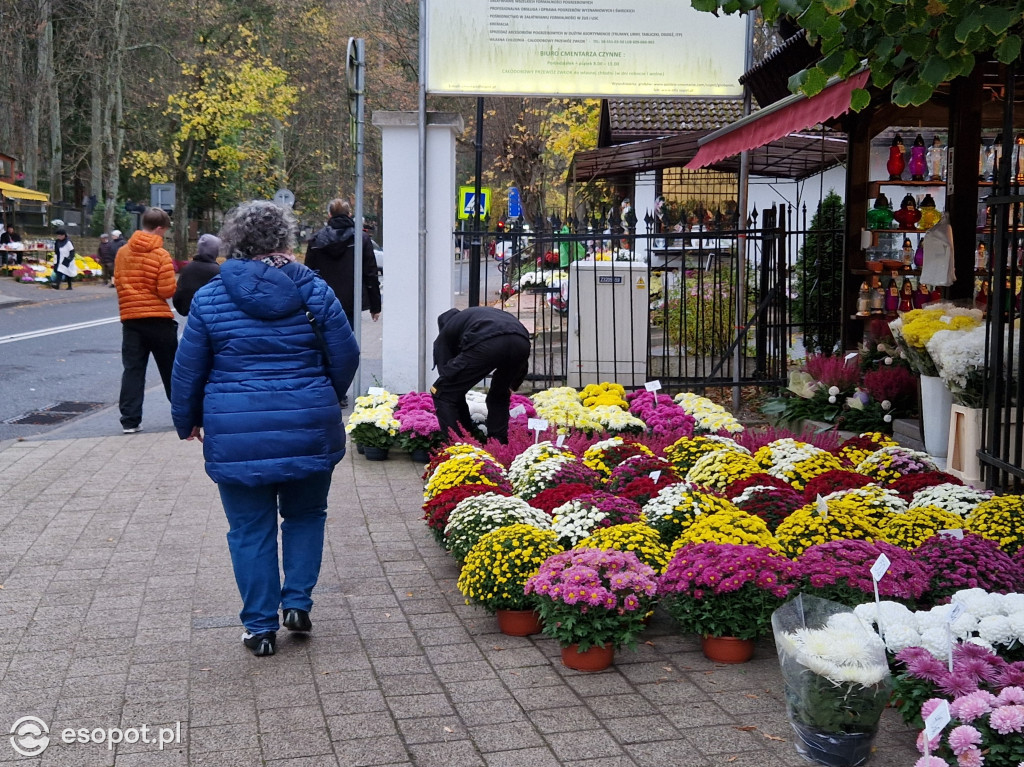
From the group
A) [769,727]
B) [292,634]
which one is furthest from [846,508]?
[292,634]

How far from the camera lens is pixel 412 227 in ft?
36.1

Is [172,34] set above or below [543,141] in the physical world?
above

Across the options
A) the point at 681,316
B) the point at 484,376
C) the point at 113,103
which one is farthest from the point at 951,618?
the point at 113,103

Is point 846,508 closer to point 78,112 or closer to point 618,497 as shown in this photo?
point 618,497

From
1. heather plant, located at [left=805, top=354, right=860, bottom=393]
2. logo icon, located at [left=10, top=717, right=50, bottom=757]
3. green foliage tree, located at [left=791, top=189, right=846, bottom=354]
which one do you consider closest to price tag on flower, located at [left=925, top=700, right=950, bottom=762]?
logo icon, located at [left=10, top=717, right=50, bottom=757]

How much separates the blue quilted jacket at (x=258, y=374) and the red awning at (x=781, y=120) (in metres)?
3.75

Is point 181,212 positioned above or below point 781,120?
above

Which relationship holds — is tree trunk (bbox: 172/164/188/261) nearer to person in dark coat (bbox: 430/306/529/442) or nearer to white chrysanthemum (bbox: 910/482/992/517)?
person in dark coat (bbox: 430/306/529/442)

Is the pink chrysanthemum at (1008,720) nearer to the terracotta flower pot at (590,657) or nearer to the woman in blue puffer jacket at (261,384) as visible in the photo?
the terracotta flower pot at (590,657)

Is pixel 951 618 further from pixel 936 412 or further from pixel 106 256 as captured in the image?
pixel 106 256

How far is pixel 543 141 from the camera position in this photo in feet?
113

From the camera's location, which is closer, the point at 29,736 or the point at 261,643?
the point at 29,736

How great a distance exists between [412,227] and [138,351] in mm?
2853

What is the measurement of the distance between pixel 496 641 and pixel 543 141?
30.7m
